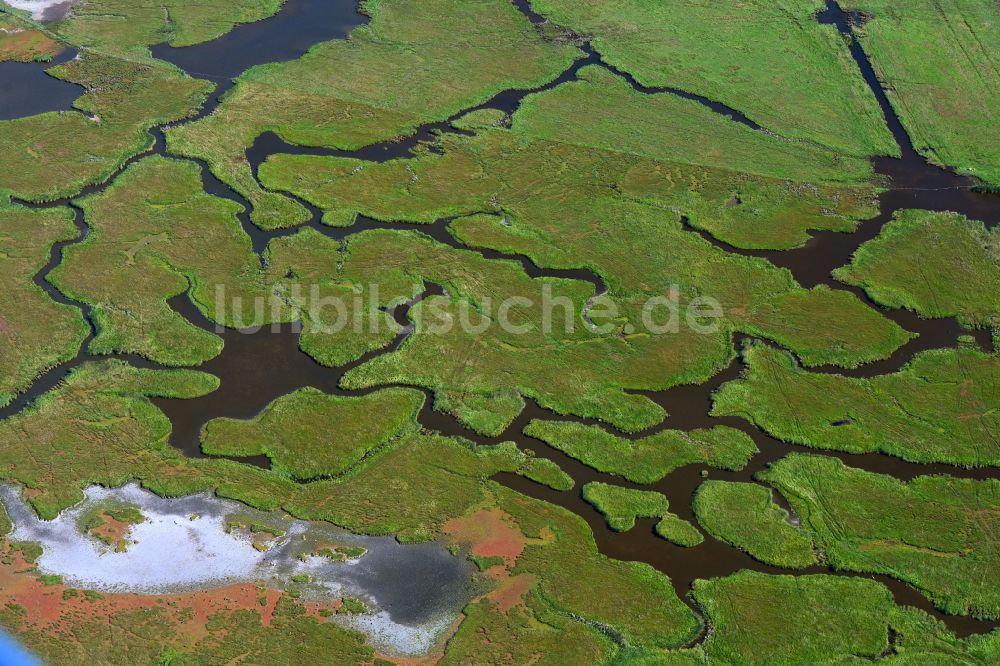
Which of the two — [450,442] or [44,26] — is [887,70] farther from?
[44,26]

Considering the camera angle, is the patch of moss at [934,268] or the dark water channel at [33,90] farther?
the dark water channel at [33,90]

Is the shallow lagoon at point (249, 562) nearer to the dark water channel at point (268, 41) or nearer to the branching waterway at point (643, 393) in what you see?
the branching waterway at point (643, 393)

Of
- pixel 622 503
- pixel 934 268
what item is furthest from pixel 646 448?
pixel 934 268

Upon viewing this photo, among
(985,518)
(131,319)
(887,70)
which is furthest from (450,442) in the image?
(887,70)

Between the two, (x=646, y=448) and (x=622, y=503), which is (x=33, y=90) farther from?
(x=622, y=503)

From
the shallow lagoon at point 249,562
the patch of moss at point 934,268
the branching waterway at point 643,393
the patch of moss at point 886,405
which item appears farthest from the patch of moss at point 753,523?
the patch of moss at point 934,268
